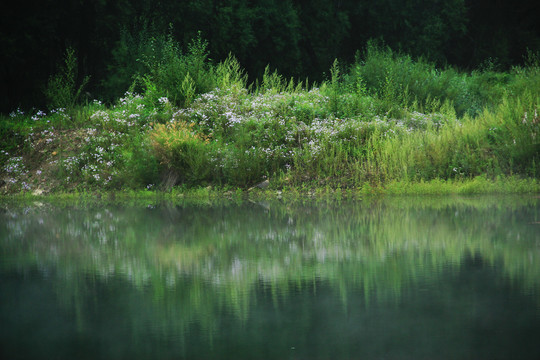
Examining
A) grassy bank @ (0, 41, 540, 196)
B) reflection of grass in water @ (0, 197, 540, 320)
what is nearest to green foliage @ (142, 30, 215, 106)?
grassy bank @ (0, 41, 540, 196)

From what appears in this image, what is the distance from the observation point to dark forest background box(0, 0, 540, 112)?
2030 cm

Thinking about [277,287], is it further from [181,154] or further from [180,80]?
[180,80]

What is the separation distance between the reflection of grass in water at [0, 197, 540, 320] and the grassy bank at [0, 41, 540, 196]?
1.73 meters

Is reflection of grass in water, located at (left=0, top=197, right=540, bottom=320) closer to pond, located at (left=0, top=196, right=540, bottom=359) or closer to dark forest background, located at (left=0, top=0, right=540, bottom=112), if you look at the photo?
pond, located at (left=0, top=196, right=540, bottom=359)

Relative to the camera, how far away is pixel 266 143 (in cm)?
1461

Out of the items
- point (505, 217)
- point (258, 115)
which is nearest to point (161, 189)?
point (258, 115)

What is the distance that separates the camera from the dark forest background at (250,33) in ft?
66.6

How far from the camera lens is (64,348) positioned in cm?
434

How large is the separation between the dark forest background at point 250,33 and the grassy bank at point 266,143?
3.59 meters

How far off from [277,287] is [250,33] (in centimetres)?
2044

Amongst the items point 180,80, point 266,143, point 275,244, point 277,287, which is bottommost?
point 277,287

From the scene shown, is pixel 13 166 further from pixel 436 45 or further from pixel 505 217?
pixel 436 45

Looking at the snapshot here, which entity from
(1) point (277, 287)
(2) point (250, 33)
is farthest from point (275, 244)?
(2) point (250, 33)

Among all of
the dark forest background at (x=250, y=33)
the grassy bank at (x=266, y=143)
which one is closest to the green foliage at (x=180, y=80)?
the grassy bank at (x=266, y=143)
